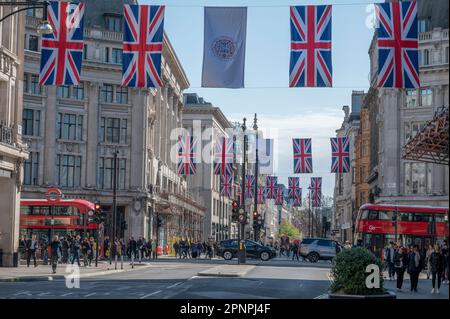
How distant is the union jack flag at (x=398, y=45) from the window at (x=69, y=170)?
50645mm

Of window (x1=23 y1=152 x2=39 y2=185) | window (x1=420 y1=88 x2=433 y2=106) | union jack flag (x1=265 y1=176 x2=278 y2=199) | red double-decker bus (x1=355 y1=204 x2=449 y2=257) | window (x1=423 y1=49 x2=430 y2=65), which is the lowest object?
red double-decker bus (x1=355 y1=204 x2=449 y2=257)

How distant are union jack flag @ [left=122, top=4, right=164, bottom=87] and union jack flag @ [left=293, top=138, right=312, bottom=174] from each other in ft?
94.6

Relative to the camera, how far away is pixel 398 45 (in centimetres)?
2973

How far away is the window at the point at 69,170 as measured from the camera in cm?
7606

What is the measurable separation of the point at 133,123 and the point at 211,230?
47.7 meters

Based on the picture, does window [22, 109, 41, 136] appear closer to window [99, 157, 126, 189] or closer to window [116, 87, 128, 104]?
window [99, 157, 126, 189]

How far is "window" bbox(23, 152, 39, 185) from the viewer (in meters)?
73.8

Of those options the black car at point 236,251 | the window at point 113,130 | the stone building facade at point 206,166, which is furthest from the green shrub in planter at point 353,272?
the stone building facade at point 206,166

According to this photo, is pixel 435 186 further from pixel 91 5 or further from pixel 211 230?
pixel 211 230

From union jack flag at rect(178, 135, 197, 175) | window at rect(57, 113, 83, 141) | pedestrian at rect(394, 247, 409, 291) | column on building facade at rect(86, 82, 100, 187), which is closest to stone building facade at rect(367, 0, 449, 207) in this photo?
union jack flag at rect(178, 135, 197, 175)

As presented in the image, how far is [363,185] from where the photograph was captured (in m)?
109

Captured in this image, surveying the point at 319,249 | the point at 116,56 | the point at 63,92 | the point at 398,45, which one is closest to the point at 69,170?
the point at 63,92

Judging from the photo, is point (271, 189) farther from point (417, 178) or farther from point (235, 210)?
point (235, 210)

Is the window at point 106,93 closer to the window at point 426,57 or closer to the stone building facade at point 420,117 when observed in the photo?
the stone building facade at point 420,117
